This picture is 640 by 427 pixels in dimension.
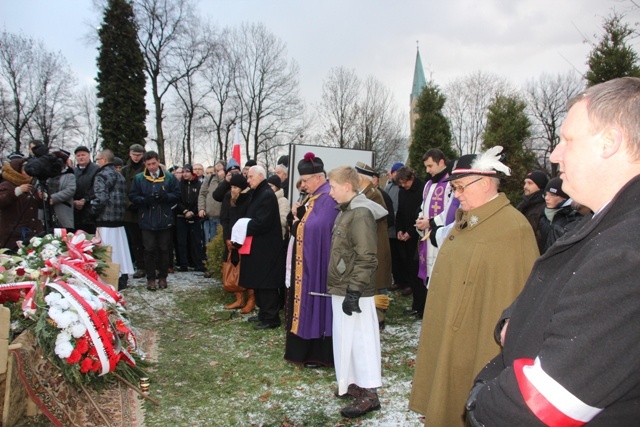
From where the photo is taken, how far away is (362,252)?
3791mm

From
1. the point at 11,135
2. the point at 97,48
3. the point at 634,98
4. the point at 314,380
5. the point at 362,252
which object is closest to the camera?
the point at 634,98

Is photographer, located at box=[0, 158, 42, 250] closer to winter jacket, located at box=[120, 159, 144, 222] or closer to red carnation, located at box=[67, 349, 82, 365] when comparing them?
winter jacket, located at box=[120, 159, 144, 222]

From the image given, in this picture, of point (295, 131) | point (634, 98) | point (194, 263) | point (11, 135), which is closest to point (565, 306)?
point (634, 98)

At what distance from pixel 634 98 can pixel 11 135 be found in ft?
137

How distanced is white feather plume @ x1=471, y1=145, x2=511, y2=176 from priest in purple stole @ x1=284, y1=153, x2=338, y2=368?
6.33 feet

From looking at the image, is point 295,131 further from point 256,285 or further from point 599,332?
point 599,332

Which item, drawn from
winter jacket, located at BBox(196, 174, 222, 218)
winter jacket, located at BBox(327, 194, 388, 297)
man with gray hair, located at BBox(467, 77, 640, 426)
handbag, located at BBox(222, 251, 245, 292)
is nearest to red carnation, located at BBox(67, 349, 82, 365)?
winter jacket, located at BBox(327, 194, 388, 297)

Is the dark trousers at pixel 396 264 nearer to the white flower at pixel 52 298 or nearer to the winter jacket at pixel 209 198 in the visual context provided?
the winter jacket at pixel 209 198

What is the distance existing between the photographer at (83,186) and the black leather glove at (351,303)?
5717 mm

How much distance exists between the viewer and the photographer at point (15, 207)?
635cm

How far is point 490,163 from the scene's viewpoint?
2939 millimetres

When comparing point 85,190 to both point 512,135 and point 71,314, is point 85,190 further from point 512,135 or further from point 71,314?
point 512,135

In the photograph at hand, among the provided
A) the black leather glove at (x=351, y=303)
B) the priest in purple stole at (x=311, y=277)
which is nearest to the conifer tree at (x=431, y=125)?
the priest in purple stole at (x=311, y=277)

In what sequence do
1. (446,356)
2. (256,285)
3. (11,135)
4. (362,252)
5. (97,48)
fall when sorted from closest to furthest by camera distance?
(446,356) → (362,252) → (256,285) → (97,48) → (11,135)
